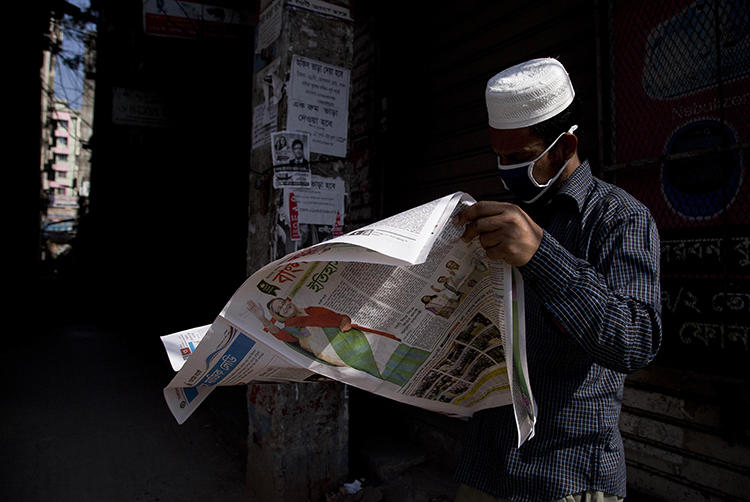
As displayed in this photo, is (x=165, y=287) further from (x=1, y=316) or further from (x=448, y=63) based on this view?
(x=448, y=63)

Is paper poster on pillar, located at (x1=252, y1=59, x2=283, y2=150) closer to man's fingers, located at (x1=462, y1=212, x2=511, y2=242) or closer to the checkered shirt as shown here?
the checkered shirt

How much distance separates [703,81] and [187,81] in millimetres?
7218

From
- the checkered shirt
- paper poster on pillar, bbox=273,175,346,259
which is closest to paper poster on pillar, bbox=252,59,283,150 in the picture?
paper poster on pillar, bbox=273,175,346,259

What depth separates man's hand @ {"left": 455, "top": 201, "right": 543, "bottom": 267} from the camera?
3.07 ft

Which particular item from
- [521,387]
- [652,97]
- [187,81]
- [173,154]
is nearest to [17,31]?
[173,154]

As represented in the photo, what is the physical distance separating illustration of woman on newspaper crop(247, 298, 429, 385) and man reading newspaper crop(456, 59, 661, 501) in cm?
30

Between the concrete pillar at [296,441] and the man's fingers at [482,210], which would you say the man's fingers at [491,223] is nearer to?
the man's fingers at [482,210]

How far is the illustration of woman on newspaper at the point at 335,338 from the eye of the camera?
48.3 inches

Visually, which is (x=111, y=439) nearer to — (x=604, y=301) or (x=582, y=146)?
(x=582, y=146)

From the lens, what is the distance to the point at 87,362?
269 inches

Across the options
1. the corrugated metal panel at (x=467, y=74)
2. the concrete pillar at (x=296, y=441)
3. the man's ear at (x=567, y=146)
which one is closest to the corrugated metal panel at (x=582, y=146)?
the corrugated metal panel at (x=467, y=74)

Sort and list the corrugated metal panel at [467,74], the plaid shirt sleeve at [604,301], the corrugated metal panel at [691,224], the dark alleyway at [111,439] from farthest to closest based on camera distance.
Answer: the dark alleyway at [111,439] < the corrugated metal panel at [467,74] < the corrugated metal panel at [691,224] < the plaid shirt sleeve at [604,301]

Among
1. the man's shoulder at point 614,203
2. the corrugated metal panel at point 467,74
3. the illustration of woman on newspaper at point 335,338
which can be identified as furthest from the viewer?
the corrugated metal panel at point 467,74

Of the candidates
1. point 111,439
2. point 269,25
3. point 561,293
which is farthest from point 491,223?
point 111,439
